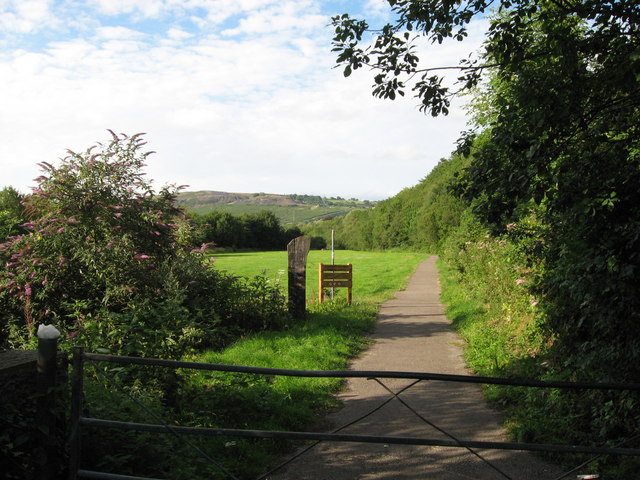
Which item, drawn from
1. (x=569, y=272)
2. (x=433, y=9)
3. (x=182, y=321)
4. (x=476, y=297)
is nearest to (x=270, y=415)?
(x=182, y=321)

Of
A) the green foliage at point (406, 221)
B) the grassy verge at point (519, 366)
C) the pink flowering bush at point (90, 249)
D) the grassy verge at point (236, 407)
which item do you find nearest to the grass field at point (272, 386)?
the grassy verge at point (236, 407)

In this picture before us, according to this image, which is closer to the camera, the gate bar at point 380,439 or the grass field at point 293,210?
the gate bar at point 380,439

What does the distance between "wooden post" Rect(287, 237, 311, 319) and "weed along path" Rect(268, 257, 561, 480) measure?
2115 mm

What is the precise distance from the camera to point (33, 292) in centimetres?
791

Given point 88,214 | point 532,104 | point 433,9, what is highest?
point 433,9

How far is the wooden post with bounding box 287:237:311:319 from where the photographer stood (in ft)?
35.4

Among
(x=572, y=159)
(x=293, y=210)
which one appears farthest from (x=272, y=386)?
(x=293, y=210)

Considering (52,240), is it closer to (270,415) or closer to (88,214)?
(88,214)

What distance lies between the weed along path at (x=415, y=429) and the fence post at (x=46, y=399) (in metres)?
1.83

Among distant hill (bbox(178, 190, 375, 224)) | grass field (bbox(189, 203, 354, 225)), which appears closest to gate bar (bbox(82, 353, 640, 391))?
grass field (bbox(189, 203, 354, 225))

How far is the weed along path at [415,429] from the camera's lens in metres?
4.15

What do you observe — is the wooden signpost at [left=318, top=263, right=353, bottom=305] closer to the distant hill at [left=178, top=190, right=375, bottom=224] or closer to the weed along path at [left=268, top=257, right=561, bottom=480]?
the weed along path at [left=268, top=257, right=561, bottom=480]

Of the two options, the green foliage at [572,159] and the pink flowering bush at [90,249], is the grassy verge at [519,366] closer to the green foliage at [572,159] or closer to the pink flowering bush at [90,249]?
the green foliage at [572,159]

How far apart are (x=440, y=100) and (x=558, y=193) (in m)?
1.64
